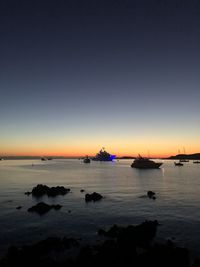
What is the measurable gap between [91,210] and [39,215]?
9904 millimetres

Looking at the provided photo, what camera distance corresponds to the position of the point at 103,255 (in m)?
22.8

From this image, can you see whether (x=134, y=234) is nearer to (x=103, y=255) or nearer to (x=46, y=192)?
(x=103, y=255)

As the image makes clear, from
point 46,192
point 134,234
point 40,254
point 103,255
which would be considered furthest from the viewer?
point 46,192

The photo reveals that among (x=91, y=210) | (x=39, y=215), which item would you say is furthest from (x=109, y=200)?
(x=39, y=215)

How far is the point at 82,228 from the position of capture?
112ft

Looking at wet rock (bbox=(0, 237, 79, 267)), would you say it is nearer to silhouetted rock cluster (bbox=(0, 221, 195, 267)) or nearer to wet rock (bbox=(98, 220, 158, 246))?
Result: silhouetted rock cluster (bbox=(0, 221, 195, 267))


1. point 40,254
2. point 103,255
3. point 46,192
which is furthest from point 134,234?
point 46,192

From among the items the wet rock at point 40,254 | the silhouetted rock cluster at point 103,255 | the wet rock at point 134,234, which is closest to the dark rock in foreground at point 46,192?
the wet rock at point 134,234

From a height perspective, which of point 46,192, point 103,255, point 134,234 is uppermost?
point 46,192

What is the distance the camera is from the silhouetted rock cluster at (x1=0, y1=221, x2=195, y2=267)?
21688 millimetres

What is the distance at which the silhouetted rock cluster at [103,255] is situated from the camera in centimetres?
2169

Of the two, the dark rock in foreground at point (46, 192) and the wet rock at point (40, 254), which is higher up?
the dark rock in foreground at point (46, 192)

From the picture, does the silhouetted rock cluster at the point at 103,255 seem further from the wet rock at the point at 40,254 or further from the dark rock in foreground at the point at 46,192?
the dark rock in foreground at the point at 46,192

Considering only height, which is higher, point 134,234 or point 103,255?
point 134,234
